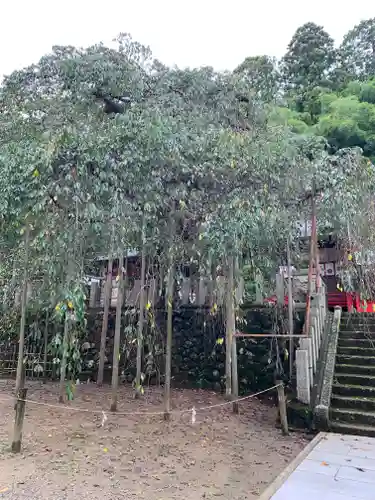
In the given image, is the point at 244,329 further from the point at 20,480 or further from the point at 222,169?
the point at 20,480

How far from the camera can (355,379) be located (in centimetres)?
602

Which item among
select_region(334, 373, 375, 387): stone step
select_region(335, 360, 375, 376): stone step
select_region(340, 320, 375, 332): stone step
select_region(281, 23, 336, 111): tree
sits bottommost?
select_region(334, 373, 375, 387): stone step

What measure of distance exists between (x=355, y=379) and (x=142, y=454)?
3485 millimetres

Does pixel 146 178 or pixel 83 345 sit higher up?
pixel 146 178

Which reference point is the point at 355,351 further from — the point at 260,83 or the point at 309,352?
the point at 260,83

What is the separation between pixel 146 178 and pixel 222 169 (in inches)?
43.2

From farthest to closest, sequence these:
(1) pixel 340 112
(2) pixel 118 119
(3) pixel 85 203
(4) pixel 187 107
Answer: (1) pixel 340 112, (4) pixel 187 107, (2) pixel 118 119, (3) pixel 85 203

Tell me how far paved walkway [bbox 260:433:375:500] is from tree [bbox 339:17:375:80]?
2172 cm

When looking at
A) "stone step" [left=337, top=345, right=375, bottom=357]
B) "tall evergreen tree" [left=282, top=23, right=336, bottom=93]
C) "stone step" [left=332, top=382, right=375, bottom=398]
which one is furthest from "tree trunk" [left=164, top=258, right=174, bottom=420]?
"tall evergreen tree" [left=282, top=23, right=336, bottom=93]

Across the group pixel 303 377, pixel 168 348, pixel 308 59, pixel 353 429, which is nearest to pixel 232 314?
pixel 168 348

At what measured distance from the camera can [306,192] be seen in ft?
20.5

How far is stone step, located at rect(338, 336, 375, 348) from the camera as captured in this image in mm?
6805

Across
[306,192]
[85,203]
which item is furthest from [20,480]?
[306,192]

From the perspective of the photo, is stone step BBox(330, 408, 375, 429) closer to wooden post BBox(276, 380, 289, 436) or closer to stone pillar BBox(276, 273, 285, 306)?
wooden post BBox(276, 380, 289, 436)
